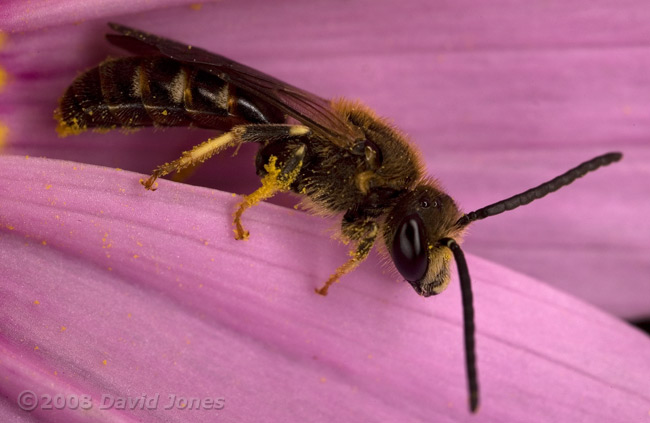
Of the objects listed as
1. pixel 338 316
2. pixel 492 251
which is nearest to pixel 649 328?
pixel 492 251

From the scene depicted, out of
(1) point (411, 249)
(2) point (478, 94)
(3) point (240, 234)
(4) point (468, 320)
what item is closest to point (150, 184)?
(3) point (240, 234)

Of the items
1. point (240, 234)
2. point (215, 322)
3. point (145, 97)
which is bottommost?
point (215, 322)

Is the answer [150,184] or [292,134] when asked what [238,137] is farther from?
[150,184]

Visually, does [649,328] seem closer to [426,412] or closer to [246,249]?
[426,412]

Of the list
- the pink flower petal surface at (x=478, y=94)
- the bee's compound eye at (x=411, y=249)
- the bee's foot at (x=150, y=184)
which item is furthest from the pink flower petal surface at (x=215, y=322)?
the pink flower petal surface at (x=478, y=94)

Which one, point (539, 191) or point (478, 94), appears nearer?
point (539, 191)

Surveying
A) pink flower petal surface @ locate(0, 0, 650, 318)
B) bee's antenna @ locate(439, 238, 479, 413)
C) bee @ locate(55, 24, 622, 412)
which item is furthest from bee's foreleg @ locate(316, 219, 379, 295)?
pink flower petal surface @ locate(0, 0, 650, 318)

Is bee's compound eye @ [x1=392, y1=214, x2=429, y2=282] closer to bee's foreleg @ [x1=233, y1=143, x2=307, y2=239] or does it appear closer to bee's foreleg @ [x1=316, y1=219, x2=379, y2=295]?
bee's foreleg @ [x1=316, y1=219, x2=379, y2=295]
